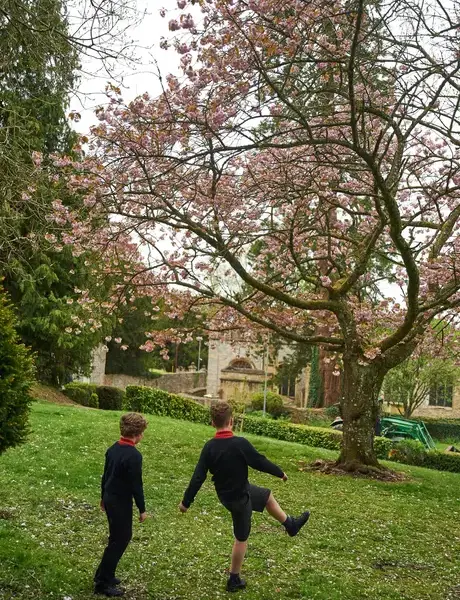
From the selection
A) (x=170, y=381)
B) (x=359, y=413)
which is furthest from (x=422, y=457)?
(x=170, y=381)

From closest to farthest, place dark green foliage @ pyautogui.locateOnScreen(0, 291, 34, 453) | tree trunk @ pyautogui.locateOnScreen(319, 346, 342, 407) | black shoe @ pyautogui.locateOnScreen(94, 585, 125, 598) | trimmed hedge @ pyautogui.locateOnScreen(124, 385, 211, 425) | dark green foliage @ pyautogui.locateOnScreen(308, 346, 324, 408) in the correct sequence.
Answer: black shoe @ pyautogui.locateOnScreen(94, 585, 125, 598), dark green foliage @ pyautogui.locateOnScreen(0, 291, 34, 453), trimmed hedge @ pyautogui.locateOnScreen(124, 385, 211, 425), tree trunk @ pyautogui.locateOnScreen(319, 346, 342, 407), dark green foliage @ pyautogui.locateOnScreen(308, 346, 324, 408)

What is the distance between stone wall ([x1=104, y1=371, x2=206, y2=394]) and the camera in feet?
135

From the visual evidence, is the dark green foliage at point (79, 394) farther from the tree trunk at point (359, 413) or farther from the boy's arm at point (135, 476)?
the boy's arm at point (135, 476)

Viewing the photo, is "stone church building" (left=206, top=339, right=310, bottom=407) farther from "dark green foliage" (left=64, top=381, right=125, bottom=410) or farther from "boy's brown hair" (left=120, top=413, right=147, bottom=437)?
"boy's brown hair" (left=120, top=413, right=147, bottom=437)

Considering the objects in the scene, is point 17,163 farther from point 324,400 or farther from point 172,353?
point 172,353

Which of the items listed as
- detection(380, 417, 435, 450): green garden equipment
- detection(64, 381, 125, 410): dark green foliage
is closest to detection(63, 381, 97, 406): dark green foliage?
detection(64, 381, 125, 410): dark green foliage

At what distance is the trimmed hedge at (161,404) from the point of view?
70.3 feet

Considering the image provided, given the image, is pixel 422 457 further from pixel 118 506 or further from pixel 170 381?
pixel 170 381

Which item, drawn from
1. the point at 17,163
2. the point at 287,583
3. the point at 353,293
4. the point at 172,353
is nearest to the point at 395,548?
the point at 287,583

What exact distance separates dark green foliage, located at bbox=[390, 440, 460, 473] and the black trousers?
45.7 ft

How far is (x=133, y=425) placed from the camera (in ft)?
16.1

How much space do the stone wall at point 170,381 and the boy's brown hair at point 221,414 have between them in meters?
35.4

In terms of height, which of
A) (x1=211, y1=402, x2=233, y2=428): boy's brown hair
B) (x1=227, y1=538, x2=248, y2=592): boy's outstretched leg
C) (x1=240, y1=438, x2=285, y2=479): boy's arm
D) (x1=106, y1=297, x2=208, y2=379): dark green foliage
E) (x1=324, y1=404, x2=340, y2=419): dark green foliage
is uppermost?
(x1=106, y1=297, x2=208, y2=379): dark green foliage

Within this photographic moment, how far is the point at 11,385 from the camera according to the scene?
5.66 m
